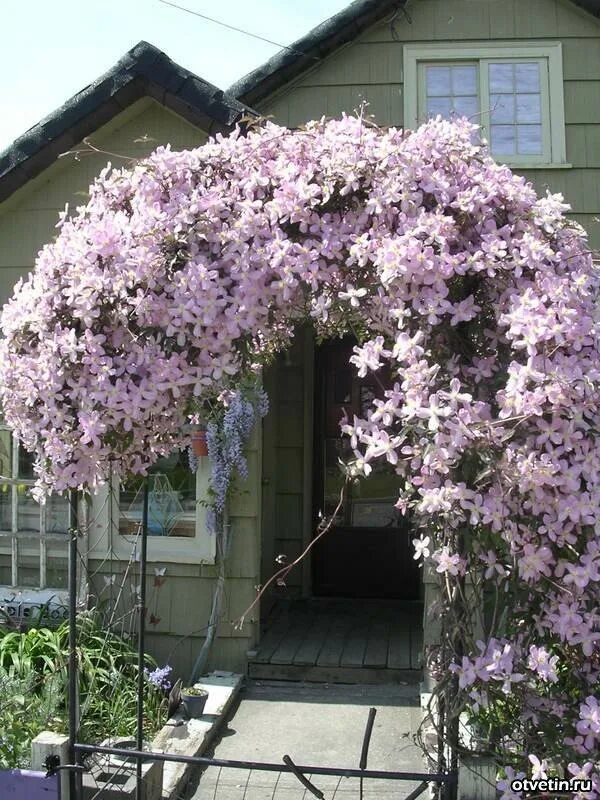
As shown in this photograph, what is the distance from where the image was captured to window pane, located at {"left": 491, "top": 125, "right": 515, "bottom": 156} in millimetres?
5375

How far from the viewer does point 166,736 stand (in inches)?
156

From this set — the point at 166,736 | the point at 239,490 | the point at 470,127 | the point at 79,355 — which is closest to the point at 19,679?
the point at 166,736

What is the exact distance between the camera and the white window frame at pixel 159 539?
501 cm

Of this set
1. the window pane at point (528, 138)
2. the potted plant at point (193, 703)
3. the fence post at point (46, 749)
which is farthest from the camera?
the window pane at point (528, 138)

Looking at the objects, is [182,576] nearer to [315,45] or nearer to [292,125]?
[292,125]

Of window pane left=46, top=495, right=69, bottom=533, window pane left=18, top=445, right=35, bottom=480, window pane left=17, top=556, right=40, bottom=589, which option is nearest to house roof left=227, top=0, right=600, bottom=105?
window pane left=18, top=445, right=35, bottom=480

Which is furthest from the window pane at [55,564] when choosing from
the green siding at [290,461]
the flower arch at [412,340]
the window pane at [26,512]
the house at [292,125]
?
the flower arch at [412,340]

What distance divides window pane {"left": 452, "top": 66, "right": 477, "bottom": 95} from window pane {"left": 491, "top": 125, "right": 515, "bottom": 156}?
0.33m

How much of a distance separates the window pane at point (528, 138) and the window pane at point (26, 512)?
4160 millimetres

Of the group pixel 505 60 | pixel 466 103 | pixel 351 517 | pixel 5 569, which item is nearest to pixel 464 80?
pixel 466 103

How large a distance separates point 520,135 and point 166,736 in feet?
14.6

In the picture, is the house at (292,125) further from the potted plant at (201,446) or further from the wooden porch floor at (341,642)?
the potted plant at (201,446)

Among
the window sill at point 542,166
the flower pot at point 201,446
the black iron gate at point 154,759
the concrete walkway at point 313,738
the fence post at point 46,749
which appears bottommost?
the concrete walkway at point 313,738

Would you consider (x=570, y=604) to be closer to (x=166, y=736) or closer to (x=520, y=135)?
(x=166, y=736)
